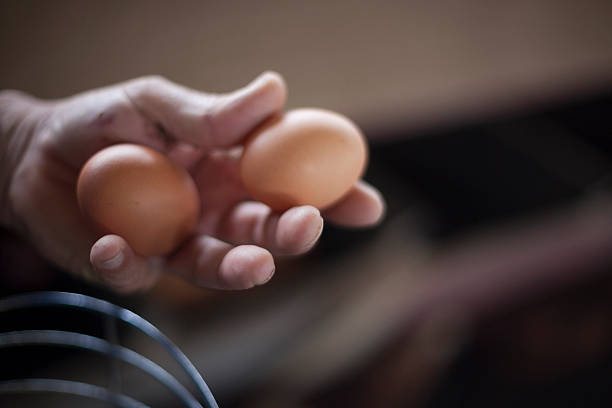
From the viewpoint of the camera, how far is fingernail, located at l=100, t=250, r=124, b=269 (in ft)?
1.32

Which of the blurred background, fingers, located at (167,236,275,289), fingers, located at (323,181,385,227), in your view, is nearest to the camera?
fingers, located at (167,236,275,289)

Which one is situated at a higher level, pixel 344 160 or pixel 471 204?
pixel 344 160

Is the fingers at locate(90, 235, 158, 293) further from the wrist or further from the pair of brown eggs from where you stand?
the wrist

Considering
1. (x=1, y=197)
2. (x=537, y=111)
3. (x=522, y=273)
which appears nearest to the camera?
(x=1, y=197)

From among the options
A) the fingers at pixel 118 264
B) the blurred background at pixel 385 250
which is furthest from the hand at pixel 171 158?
the blurred background at pixel 385 250

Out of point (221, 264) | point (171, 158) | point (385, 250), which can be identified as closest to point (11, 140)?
point (171, 158)

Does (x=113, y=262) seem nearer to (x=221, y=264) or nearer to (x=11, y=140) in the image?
(x=221, y=264)

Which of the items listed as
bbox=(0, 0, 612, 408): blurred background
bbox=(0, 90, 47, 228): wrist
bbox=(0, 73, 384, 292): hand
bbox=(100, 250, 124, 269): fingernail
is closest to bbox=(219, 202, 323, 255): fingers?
bbox=(0, 73, 384, 292): hand

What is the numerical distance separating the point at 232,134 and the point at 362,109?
1.06 m

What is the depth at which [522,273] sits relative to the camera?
1082 mm

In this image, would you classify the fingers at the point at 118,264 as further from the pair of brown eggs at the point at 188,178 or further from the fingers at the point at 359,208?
the fingers at the point at 359,208

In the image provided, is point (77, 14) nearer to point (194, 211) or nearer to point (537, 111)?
point (194, 211)

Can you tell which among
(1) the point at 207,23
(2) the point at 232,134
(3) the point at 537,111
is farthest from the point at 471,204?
(2) the point at 232,134

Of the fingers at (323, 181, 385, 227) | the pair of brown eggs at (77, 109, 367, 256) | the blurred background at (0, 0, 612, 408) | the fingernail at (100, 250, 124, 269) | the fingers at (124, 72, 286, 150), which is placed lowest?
the blurred background at (0, 0, 612, 408)
